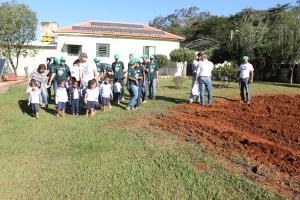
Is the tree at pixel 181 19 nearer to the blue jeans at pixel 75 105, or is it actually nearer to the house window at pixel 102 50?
the house window at pixel 102 50

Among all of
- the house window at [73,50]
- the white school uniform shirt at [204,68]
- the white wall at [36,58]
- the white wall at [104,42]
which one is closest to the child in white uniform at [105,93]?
the white school uniform shirt at [204,68]

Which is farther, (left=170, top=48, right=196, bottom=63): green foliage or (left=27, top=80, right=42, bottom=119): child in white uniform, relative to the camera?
(left=170, top=48, right=196, bottom=63): green foliage

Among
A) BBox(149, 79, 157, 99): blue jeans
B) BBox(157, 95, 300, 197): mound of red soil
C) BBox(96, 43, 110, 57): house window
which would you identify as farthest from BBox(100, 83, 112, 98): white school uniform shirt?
BBox(96, 43, 110, 57): house window

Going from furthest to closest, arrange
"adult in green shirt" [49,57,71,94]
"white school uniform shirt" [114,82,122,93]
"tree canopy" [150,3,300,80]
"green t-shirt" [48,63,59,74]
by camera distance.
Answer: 1. "tree canopy" [150,3,300,80]
2. "white school uniform shirt" [114,82,122,93]
3. "green t-shirt" [48,63,59,74]
4. "adult in green shirt" [49,57,71,94]

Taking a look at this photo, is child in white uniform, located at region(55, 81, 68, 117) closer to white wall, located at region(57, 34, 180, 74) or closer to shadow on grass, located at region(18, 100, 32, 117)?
shadow on grass, located at region(18, 100, 32, 117)

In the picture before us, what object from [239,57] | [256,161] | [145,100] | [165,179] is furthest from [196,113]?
[239,57]

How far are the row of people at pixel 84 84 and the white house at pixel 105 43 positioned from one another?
69.2 feet

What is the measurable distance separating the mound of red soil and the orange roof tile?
22.7 meters

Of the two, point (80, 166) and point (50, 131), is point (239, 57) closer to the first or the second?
point (50, 131)

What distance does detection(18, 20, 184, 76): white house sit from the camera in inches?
1323

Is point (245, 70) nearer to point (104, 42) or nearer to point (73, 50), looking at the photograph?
point (104, 42)

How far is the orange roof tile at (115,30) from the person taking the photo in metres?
33.8

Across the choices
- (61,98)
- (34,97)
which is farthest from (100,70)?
(34,97)

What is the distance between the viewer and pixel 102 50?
112 ft
